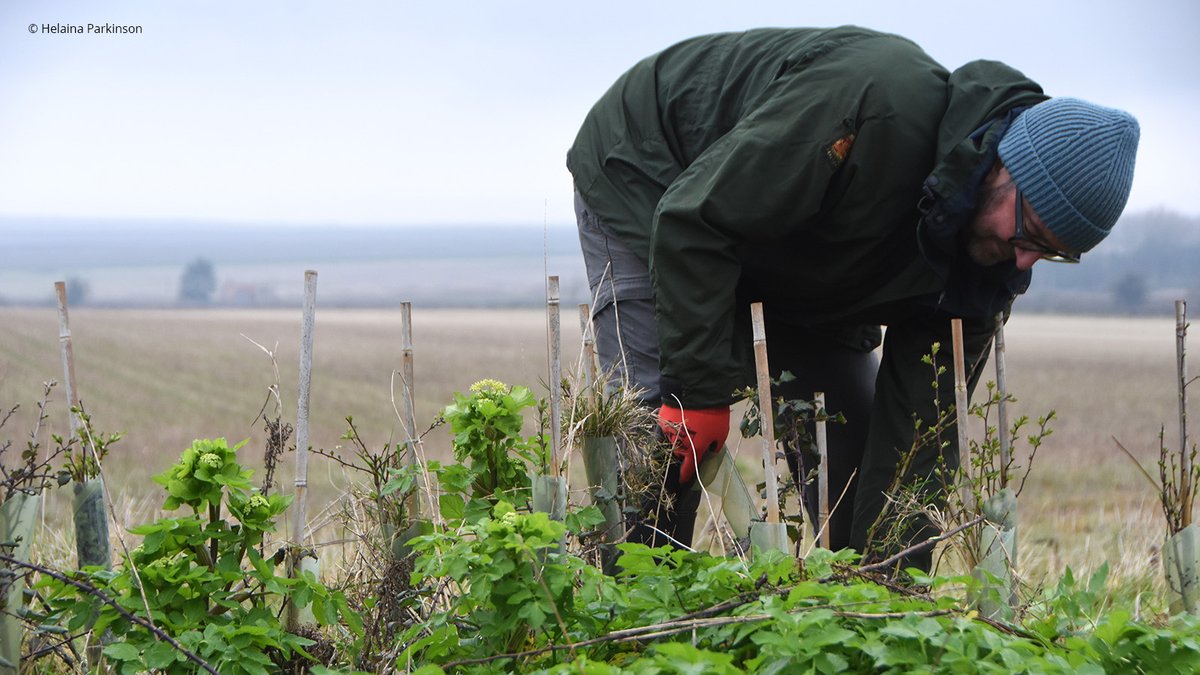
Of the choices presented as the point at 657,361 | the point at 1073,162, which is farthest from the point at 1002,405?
the point at 657,361

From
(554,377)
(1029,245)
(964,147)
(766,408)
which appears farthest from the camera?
(1029,245)

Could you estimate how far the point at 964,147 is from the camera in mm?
2793

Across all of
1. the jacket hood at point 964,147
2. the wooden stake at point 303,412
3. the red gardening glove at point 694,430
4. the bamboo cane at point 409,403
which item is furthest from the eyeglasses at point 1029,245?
the wooden stake at point 303,412

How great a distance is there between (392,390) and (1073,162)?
184 centimetres

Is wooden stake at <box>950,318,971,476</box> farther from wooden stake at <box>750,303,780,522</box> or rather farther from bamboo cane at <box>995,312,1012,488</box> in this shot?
wooden stake at <box>750,303,780,522</box>

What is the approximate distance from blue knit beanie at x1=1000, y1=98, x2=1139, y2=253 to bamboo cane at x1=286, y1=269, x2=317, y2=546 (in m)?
1.81

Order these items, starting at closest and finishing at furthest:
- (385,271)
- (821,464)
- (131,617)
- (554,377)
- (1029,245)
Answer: (131,617)
(554,377)
(1029,245)
(821,464)
(385,271)

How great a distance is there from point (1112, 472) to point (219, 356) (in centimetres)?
1049

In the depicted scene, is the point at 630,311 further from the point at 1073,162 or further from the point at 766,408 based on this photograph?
the point at 1073,162

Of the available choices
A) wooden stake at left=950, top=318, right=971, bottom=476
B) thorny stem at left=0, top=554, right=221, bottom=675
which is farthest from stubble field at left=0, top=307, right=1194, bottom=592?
wooden stake at left=950, top=318, right=971, bottom=476

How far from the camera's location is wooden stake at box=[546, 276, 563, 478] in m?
2.50

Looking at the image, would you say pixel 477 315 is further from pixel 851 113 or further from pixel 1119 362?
pixel 851 113

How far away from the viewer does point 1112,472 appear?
7383 mm

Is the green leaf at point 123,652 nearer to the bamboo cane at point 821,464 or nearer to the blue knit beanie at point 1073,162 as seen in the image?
the bamboo cane at point 821,464
